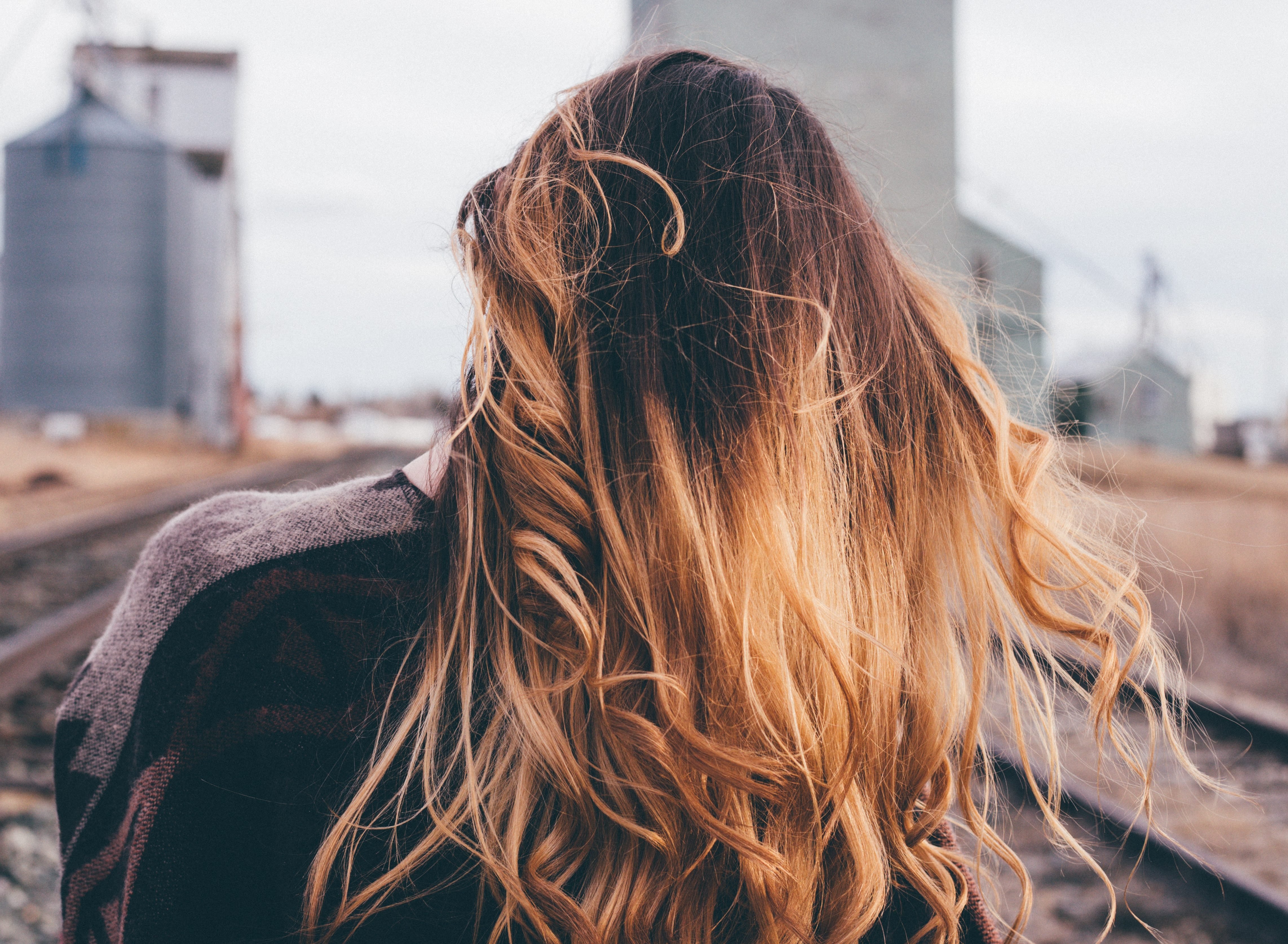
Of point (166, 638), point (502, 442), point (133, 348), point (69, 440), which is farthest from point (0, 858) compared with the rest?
point (69, 440)

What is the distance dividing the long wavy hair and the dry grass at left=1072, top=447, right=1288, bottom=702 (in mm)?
522

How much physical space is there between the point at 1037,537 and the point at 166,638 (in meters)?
1.16

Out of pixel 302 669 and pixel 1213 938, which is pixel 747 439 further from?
pixel 1213 938

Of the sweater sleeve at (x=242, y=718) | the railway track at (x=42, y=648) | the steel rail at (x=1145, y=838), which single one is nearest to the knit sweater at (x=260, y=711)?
the sweater sleeve at (x=242, y=718)

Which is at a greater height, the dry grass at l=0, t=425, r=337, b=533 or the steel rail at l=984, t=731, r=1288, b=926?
the dry grass at l=0, t=425, r=337, b=533

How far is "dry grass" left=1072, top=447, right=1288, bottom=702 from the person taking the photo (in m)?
5.41

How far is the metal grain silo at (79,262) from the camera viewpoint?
1430 cm

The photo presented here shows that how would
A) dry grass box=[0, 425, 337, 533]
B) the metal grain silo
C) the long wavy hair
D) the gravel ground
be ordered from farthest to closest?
the metal grain silo, dry grass box=[0, 425, 337, 533], the gravel ground, the long wavy hair

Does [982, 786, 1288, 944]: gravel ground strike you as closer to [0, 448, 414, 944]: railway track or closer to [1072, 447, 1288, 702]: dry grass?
[1072, 447, 1288, 702]: dry grass

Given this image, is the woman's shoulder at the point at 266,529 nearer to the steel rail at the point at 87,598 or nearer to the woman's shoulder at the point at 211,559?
the woman's shoulder at the point at 211,559

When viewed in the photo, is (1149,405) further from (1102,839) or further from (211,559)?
(211,559)

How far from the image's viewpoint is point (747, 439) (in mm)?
1062

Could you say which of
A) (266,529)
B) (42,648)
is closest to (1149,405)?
(42,648)

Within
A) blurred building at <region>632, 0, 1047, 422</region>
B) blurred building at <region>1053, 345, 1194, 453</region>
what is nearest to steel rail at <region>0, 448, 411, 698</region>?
blurred building at <region>632, 0, 1047, 422</region>
